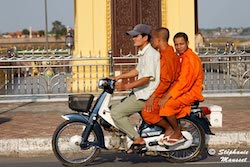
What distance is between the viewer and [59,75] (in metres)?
14.0

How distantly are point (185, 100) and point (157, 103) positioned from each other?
1.40 feet

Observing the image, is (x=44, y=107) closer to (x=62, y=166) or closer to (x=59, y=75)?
(x=59, y=75)

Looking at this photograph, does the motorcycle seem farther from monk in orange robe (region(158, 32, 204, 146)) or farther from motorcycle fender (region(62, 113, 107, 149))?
monk in orange robe (region(158, 32, 204, 146))

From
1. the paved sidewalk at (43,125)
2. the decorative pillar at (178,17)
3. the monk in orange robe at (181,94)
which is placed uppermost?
the decorative pillar at (178,17)

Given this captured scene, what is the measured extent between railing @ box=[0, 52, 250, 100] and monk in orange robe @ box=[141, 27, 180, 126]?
20.5 feet

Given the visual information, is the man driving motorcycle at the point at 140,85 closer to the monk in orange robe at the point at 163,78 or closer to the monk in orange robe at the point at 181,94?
the monk in orange robe at the point at 163,78

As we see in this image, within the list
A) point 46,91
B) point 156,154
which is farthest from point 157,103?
point 46,91

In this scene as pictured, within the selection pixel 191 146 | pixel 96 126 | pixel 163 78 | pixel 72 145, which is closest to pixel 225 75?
pixel 191 146

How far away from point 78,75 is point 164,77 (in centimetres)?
800

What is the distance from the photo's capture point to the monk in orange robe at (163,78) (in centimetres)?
707

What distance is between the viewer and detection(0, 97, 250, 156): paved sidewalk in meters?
8.69

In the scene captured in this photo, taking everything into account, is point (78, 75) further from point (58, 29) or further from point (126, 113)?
point (58, 29)

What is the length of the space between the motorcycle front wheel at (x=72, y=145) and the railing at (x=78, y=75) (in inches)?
239

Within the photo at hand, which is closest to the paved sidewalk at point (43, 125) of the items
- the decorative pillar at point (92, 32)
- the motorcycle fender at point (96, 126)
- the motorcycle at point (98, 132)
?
the motorcycle at point (98, 132)
